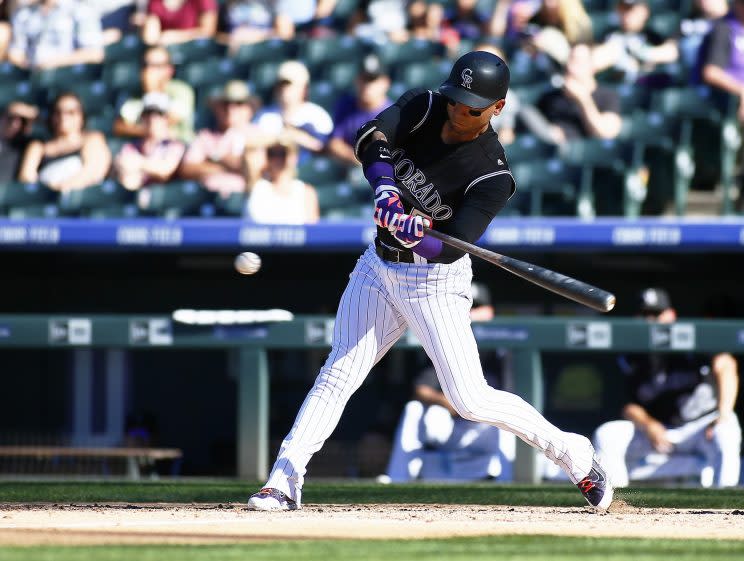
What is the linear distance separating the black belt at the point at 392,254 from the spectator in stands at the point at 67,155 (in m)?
4.74

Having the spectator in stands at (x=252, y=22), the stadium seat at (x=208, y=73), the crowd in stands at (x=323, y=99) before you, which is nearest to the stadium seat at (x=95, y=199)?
the crowd in stands at (x=323, y=99)

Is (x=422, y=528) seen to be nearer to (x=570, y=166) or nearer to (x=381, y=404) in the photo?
(x=381, y=404)

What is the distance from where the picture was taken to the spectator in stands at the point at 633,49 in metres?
9.82

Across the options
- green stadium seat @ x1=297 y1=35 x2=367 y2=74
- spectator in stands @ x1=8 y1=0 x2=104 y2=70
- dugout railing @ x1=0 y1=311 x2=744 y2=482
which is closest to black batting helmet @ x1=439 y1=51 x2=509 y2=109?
dugout railing @ x1=0 y1=311 x2=744 y2=482

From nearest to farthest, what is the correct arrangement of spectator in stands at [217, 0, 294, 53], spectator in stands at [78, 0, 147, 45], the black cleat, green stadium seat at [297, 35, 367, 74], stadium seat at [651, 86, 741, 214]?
the black cleat → stadium seat at [651, 86, 741, 214] → green stadium seat at [297, 35, 367, 74] → spectator in stands at [217, 0, 294, 53] → spectator in stands at [78, 0, 147, 45]

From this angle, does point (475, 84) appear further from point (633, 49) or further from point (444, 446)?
point (633, 49)

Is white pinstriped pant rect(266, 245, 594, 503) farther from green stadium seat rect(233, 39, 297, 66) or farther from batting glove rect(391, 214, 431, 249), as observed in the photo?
green stadium seat rect(233, 39, 297, 66)

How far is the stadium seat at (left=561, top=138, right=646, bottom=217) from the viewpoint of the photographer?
28.5ft

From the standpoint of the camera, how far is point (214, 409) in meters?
8.55

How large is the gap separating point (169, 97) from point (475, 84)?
18.3ft

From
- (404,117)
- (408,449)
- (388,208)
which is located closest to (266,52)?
(408,449)

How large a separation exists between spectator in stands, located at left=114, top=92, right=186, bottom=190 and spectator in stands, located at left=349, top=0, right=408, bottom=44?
1.86m

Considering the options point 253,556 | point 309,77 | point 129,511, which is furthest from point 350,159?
point 253,556

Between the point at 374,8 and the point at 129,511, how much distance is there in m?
6.50
